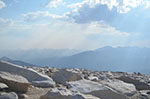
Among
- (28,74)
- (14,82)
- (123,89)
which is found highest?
(28,74)

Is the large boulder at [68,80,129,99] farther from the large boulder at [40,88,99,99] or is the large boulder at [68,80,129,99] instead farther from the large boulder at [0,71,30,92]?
the large boulder at [0,71,30,92]

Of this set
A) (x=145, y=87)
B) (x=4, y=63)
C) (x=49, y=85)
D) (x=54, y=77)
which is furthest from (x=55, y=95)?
(x=145, y=87)

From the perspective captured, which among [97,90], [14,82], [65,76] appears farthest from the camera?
[65,76]

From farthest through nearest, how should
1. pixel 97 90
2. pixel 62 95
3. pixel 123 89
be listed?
pixel 123 89, pixel 97 90, pixel 62 95

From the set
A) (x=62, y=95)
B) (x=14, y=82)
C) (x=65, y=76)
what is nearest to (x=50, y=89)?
(x=14, y=82)

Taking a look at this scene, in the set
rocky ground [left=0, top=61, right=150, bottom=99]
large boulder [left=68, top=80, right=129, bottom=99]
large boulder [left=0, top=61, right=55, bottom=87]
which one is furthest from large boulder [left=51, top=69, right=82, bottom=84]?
large boulder [left=68, top=80, right=129, bottom=99]

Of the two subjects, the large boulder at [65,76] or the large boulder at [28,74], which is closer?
the large boulder at [28,74]

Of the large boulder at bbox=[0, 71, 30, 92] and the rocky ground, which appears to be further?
the large boulder at bbox=[0, 71, 30, 92]

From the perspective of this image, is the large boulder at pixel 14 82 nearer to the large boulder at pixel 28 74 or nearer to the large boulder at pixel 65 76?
the large boulder at pixel 28 74

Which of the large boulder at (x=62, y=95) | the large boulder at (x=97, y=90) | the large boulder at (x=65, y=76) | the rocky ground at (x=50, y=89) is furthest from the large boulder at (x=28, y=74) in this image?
the large boulder at (x=62, y=95)

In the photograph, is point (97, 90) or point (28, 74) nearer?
point (97, 90)

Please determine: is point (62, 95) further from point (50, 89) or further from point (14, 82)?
point (14, 82)

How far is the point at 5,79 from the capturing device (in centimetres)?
725

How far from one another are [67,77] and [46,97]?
153 inches
